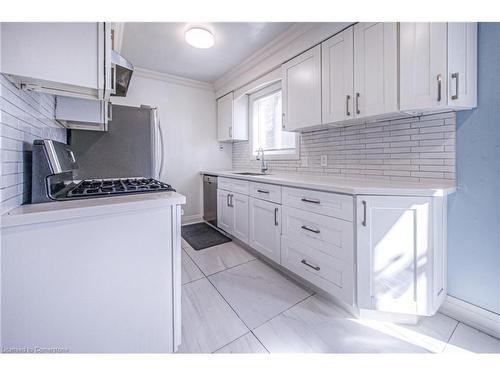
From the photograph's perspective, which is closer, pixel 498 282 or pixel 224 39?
pixel 498 282

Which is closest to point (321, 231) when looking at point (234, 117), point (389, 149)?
point (389, 149)

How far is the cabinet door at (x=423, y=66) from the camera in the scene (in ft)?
4.32

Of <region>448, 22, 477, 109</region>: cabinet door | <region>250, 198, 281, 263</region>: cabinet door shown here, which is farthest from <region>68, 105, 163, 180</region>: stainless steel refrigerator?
<region>448, 22, 477, 109</region>: cabinet door

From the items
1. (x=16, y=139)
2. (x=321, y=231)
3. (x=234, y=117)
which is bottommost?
(x=321, y=231)

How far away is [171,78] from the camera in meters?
3.41

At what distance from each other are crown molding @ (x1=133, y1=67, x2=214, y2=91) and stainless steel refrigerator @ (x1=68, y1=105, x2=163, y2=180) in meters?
1.07

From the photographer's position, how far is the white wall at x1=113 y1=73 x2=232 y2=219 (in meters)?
3.32

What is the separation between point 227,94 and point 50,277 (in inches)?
135

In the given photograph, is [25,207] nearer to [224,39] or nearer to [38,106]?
[38,106]

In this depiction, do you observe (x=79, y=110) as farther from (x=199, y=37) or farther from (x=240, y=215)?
(x=240, y=215)

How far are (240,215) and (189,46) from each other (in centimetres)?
216

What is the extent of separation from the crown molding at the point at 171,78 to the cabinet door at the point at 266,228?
2.46m
